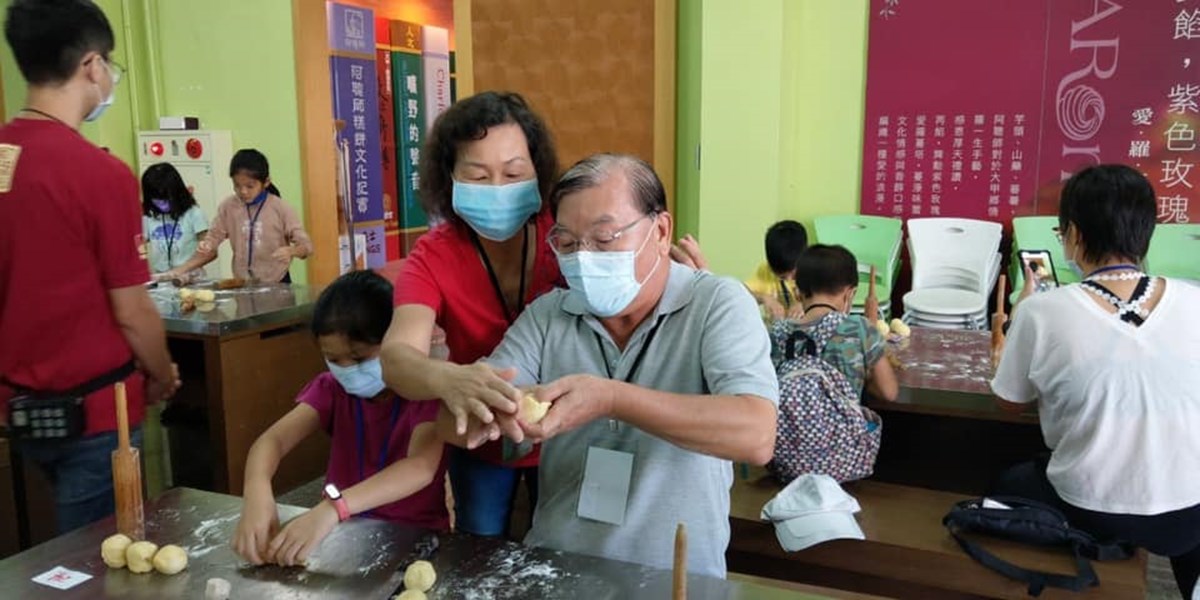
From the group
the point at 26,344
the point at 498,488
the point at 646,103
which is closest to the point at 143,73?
the point at 646,103

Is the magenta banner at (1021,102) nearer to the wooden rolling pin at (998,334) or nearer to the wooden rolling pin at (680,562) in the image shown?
the wooden rolling pin at (998,334)

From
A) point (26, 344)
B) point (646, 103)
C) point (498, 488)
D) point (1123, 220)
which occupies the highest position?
point (646, 103)

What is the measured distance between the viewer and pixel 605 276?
1.50 meters

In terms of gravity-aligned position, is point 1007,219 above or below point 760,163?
below

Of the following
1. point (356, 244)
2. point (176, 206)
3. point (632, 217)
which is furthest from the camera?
point (356, 244)

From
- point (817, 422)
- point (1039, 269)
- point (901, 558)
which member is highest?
point (1039, 269)

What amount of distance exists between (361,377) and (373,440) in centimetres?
15

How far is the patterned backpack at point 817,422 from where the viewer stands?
8.38 feet

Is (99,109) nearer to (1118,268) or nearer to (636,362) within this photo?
(636,362)

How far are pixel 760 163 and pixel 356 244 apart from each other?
3551 millimetres

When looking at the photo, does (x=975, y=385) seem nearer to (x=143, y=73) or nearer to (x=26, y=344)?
(x=26, y=344)

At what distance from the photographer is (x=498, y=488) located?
1.98 meters

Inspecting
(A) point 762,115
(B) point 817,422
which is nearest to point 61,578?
(B) point 817,422

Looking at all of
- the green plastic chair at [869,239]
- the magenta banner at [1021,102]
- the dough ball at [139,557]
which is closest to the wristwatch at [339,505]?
the dough ball at [139,557]
